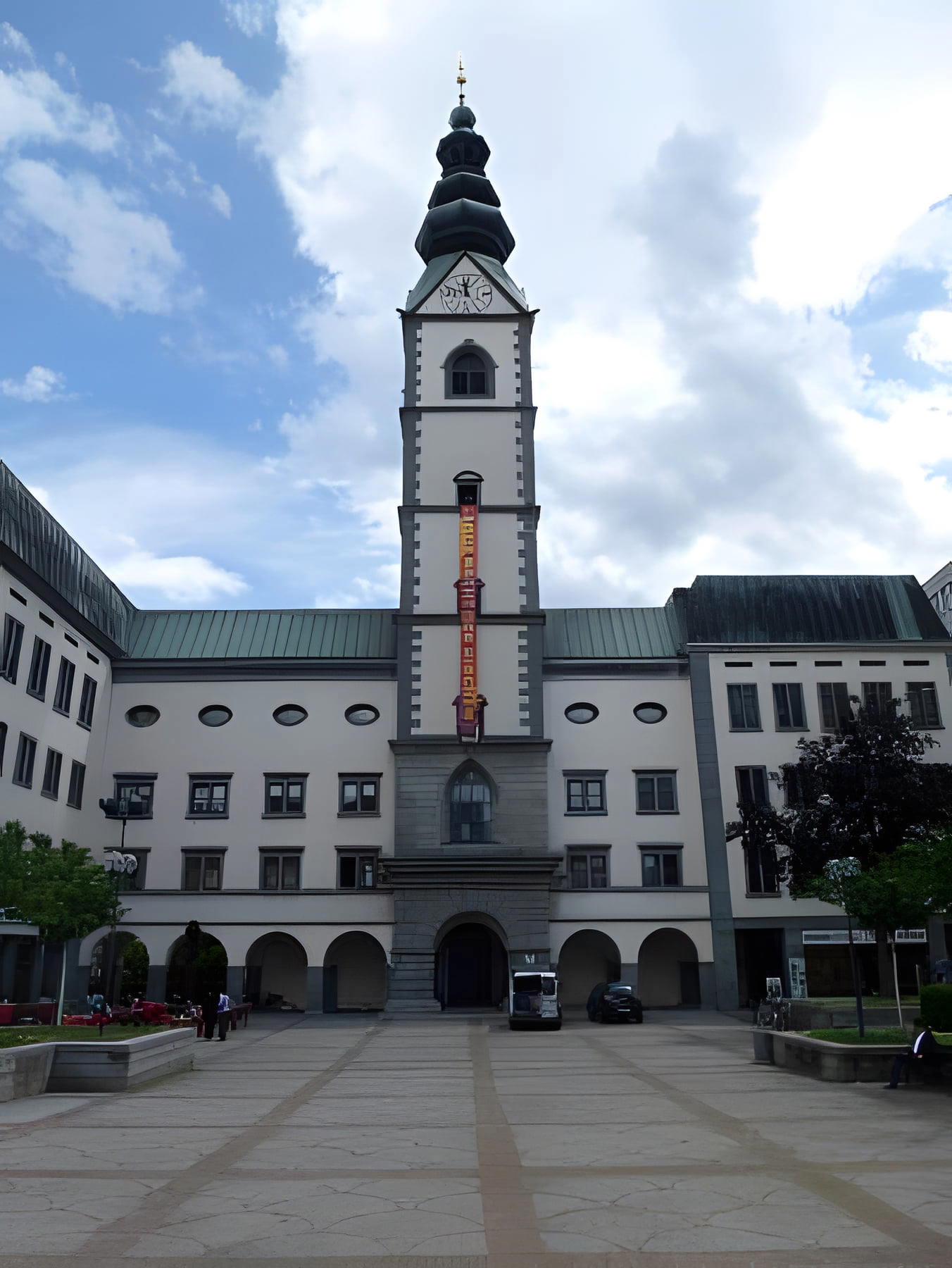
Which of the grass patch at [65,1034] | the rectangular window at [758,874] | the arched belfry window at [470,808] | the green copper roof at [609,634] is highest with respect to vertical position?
the green copper roof at [609,634]

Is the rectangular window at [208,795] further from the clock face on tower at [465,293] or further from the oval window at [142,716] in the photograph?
the clock face on tower at [465,293]

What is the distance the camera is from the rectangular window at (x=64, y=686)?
41.4 metres

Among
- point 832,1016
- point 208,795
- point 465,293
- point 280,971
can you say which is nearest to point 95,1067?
point 832,1016

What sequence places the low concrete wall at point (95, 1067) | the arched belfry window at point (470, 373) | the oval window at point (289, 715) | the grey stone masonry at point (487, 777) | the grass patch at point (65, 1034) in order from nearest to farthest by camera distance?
the low concrete wall at point (95, 1067) < the grass patch at point (65, 1034) < the grey stone masonry at point (487, 777) < the oval window at point (289, 715) < the arched belfry window at point (470, 373)

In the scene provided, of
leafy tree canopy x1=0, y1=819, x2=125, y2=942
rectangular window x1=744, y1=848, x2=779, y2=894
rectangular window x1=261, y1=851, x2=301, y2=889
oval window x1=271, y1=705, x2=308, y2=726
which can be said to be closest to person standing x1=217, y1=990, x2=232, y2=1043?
leafy tree canopy x1=0, y1=819, x2=125, y2=942

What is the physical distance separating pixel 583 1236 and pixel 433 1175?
3.11 meters

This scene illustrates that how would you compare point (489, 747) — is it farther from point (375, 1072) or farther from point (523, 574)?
point (375, 1072)

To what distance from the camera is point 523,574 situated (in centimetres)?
4794

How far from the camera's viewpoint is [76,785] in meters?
43.5

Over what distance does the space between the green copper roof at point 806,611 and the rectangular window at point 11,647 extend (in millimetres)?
26742

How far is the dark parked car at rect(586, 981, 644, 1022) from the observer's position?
39.6 metres

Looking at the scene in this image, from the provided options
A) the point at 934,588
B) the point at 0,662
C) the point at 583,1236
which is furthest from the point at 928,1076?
the point at 934,588

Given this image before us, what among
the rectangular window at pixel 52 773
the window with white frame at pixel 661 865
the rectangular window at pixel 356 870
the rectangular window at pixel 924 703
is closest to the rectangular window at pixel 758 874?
the window with white frame at pixel 661 865

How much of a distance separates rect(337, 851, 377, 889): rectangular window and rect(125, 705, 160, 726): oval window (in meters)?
9.89
